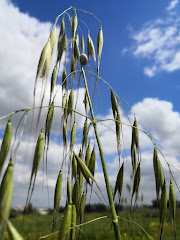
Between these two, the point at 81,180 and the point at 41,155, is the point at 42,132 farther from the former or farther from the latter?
the point at 81,180

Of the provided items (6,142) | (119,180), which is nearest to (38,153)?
(6,142)

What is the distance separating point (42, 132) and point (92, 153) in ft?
1.04

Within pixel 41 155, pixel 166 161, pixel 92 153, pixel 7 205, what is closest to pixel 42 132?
pixel 41 155

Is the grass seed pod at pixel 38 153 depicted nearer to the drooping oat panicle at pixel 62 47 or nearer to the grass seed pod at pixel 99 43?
the drooping oat panicle at pixel 62 47

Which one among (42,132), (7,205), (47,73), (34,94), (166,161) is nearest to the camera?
(7,205)

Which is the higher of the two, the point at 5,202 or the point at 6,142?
the point at 6,142

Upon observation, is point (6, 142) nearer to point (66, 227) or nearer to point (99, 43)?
point (66, 227)

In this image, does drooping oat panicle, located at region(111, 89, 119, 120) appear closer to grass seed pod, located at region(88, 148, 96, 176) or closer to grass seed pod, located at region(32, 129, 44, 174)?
grass seed pod, located at region(88, 148, 96, 176)

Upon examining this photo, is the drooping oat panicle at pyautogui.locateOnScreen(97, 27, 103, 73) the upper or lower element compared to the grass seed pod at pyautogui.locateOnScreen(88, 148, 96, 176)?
upper

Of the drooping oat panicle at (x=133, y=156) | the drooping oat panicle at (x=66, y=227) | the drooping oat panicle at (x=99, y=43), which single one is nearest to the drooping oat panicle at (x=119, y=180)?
the drooping oat panicle at (x=133, y=156)

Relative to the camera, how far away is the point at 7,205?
50 centimetres

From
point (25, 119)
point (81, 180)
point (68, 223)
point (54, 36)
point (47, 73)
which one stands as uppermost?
point (54, 36)

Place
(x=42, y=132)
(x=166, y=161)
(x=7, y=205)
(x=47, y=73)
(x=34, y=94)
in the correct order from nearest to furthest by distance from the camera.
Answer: (x=7, y=205)
(x=34, y=94)
(x=47, y=73)
(x=42, y=132)
(x=166, y=161)

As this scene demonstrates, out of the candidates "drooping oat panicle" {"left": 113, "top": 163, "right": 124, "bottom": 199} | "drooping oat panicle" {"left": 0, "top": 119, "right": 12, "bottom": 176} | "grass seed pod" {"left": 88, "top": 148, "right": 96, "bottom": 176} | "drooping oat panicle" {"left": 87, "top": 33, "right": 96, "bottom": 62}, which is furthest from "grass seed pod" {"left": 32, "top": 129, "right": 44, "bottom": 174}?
"drooping oat panicle" {"left": 87, "top": 33, "right": 96, "bottom": 62}
